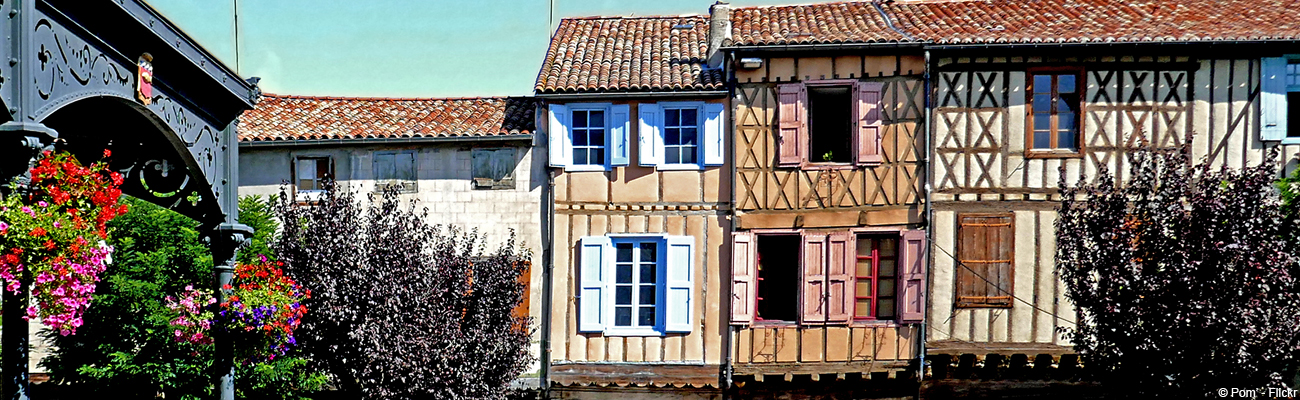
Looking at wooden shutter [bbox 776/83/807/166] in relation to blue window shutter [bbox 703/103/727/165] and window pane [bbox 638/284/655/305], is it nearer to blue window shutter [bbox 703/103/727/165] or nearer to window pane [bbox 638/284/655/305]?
blue window shutter [bbox 703/103/727/165]

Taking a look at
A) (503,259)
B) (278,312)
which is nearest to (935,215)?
(503,259)

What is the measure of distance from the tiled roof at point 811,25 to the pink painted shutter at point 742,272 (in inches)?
112

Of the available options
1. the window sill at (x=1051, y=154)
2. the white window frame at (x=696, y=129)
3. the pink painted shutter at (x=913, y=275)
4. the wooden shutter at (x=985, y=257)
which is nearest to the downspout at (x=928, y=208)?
the pink painted shutter at (x=913, y=275)


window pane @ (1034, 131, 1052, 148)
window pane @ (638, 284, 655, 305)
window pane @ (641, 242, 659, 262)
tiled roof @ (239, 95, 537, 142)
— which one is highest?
tiled roof @ (239, 95, 537, 142)

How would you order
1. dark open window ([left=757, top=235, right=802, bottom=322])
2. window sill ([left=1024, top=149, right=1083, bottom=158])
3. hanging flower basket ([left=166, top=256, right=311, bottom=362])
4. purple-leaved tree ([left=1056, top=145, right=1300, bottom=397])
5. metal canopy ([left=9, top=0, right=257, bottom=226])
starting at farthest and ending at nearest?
dark open window ([left=757, top=235, right=802, bottom=322]), window sill ([left=1024, top=149, right=1083, bottom=158]), purple-leaved tree ([left=1056, top=145, right=1300, bottom=397]), hanging flower basket ([left=166, top=256, right=311, bottom=362]), metal canopy ([left=9, top=0, right=257, bottom=226])

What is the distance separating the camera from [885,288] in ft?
54.4

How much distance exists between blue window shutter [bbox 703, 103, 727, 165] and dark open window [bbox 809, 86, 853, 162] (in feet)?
4.40

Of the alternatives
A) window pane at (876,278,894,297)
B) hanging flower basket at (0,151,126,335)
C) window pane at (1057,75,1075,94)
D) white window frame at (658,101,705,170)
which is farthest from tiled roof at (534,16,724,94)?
hanging flower basket at (0,151,126,335)

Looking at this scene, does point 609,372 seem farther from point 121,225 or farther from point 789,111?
point 121,225

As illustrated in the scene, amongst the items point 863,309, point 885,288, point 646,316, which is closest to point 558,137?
point 646,316

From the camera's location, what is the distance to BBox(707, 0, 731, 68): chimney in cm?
1714

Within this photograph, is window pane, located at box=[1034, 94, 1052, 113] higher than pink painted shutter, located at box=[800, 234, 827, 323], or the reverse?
window pane, located at box=[1034, 94, 1052, 113]

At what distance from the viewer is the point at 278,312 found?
785 centimetres

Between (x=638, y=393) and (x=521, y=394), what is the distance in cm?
172
